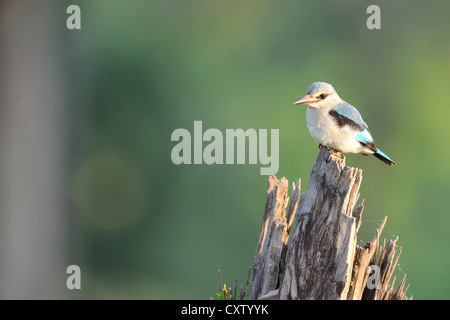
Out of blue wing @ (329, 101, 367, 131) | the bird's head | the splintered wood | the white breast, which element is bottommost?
the splintered wood

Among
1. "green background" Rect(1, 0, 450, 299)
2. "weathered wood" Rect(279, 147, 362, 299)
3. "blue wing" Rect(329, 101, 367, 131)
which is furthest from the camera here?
"green background" Rect(1, 0, 450, 299)

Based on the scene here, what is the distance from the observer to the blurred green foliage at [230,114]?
46.8ft

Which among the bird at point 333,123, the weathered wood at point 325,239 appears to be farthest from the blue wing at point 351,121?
the weathered wood at point 325,239

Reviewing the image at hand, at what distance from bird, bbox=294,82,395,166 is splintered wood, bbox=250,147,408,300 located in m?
0.76

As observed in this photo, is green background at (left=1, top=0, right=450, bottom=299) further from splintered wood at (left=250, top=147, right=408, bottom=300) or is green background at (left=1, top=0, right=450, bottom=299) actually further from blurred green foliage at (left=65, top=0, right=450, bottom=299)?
splintered wood at (left=250, top=147, right=408, bottom=300)

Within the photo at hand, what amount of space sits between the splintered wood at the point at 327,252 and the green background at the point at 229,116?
890 centimetres

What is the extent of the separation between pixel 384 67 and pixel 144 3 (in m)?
6.12

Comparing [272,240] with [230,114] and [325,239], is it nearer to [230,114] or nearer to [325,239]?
Result: [325,239]

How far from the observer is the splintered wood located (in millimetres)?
4215

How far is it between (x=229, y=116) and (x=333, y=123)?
8946mm

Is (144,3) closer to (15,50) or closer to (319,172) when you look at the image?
(15,50)

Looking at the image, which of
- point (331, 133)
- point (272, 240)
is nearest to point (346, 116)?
point (331, 133)

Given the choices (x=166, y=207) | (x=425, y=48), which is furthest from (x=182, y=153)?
(x=425, y=48)

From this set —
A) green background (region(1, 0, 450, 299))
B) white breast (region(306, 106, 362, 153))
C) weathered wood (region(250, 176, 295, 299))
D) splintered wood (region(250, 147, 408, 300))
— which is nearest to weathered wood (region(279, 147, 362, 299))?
splintered wood (region(250, 147, 408, 300))
